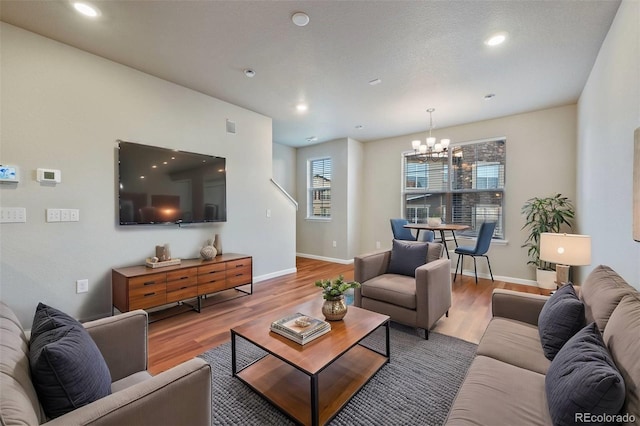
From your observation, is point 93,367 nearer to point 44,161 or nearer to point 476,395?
point 476,395

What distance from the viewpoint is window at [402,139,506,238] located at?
4656 millimetres

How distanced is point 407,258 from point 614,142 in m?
1.96

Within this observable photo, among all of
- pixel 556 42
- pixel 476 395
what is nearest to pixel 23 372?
pixel 476 395

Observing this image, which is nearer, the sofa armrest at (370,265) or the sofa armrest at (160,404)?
the sofa armrest at (160,404)

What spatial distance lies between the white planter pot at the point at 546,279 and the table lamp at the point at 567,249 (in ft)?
5.91

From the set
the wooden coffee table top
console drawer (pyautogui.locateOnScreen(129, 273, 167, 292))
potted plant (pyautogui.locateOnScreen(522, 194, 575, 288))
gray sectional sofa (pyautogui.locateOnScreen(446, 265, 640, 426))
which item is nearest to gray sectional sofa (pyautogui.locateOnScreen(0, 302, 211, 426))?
the wooden coffee table top

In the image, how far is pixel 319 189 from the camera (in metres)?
6.50

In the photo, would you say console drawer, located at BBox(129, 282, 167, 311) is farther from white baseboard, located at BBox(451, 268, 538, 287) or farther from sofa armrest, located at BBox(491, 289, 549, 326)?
white baseboard, located at BBox(451, 268, 538, 287)

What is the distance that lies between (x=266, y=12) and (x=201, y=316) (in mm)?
3010

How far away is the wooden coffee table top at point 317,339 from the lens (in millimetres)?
1529

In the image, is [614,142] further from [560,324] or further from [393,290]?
[393,290]

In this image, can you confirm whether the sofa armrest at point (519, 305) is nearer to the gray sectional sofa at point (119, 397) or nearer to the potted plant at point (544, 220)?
the gray sectional sofa at point (119, 397)

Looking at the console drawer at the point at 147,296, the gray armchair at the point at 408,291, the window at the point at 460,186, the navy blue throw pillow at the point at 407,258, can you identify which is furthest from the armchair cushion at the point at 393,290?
the window at the point at 460,186

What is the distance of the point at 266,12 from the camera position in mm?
2135
